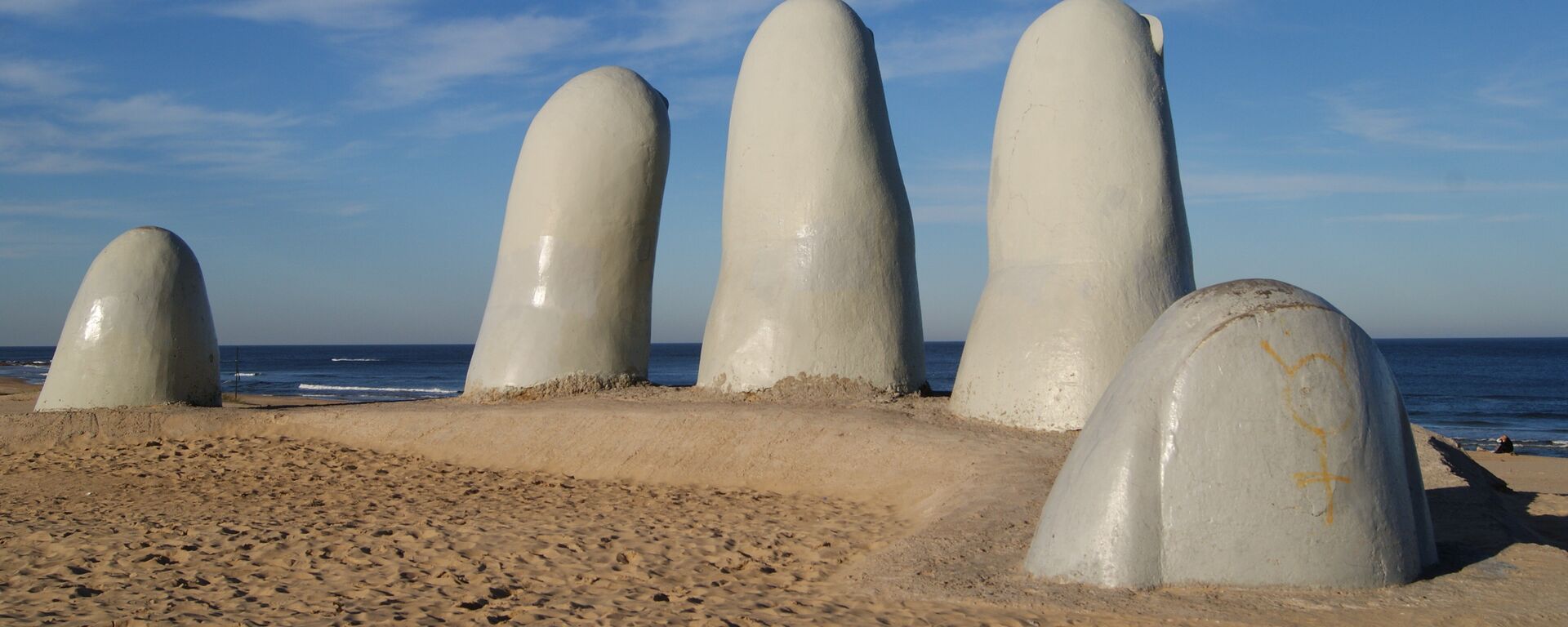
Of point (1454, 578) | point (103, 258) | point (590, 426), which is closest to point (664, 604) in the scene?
point (1454, 578)

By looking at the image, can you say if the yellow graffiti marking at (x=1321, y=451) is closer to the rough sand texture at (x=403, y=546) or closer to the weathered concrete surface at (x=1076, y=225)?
the rough sand texture at (x=403, y=546)

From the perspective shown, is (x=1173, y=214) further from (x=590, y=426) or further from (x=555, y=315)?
(x=555, y=315)

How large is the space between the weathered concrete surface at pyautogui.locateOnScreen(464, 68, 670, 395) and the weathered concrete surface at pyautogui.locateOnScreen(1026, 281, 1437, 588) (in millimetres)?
7648

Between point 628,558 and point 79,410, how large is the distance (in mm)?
8188

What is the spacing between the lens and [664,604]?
504 centimetres

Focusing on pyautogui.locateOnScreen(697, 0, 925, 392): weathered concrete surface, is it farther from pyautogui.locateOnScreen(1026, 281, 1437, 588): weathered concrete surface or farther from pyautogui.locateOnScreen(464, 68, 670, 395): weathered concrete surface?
pyautogui.locateOnScreen(1026, 281, 1437, 588): weathered concrete surface

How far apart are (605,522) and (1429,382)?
41389mm

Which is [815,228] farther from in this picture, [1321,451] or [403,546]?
[1321,451]

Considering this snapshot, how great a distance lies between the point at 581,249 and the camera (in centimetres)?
1172

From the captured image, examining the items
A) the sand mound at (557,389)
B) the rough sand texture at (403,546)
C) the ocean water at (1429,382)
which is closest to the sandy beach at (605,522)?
the rough sand texture at (403,546)

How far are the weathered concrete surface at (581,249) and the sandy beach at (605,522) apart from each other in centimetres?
64

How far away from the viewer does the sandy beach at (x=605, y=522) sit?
4.76 metres

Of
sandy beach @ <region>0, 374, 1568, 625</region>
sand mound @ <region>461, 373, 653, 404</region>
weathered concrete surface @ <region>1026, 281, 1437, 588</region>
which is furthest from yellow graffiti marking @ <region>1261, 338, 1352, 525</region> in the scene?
sand mound @ <region>461, 373, 653, 404</region>

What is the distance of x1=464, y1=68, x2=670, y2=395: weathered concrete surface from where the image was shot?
456 inches
